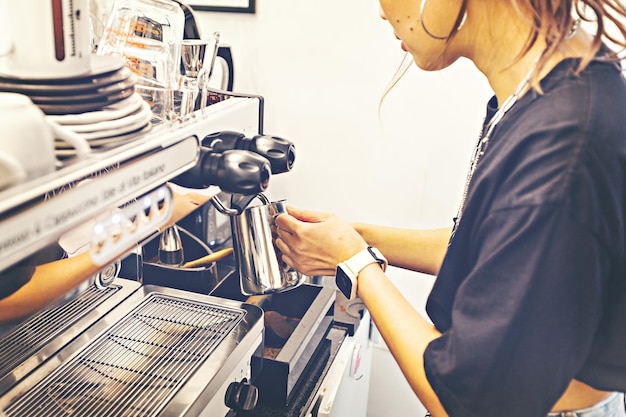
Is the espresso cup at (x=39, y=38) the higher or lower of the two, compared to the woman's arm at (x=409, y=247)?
higher

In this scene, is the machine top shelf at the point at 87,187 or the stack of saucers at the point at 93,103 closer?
the machine top shelf at the point at 87,187

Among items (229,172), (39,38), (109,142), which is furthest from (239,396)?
(39,38)

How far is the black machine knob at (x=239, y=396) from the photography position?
962 millimetres

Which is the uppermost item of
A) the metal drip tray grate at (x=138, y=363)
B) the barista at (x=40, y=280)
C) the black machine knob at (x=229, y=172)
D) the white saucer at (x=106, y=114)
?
the white saucer at (x=106, y=114)

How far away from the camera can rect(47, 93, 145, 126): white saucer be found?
60 cm

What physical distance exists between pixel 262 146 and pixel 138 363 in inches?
14.4

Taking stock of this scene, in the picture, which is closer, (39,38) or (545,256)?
(39,38)

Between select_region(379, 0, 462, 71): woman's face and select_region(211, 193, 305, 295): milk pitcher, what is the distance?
32cm

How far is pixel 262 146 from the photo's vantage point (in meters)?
0.90

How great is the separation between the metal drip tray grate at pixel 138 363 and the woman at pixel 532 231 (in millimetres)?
304

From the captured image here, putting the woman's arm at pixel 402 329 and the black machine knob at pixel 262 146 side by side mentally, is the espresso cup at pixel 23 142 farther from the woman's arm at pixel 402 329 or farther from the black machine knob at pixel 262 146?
the woman's arm at pixel 402 329

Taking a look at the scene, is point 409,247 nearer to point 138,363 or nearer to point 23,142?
point 138,363

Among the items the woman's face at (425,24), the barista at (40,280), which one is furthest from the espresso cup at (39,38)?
the woman's face at (425,24)

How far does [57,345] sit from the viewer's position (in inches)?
36.7
